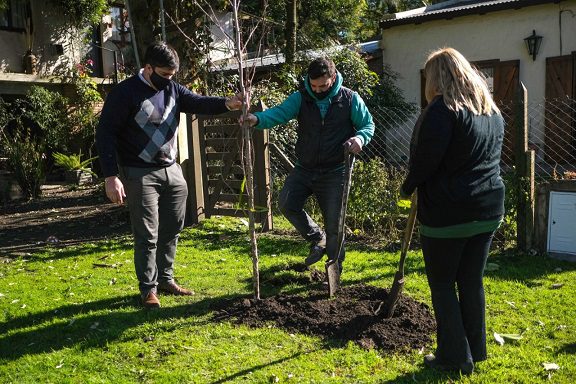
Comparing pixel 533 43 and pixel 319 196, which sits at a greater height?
pixel 533 43

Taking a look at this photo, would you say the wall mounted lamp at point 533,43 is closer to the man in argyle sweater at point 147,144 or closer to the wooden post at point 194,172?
the wooden post at point 194,172

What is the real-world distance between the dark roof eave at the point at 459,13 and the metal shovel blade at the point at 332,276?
1045 centimetres

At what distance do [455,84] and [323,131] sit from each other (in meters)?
1.72

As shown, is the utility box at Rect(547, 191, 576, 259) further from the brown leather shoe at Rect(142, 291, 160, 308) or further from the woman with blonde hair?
the brown leather shoe at Rect(142, 291, 160, 308)

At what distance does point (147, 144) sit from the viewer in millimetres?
4586

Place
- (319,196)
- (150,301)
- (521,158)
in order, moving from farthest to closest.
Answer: (521,158) → (319,196) → (150,301)

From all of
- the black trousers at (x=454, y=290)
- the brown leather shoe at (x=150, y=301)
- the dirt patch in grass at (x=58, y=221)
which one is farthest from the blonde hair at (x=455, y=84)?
the dirt patch in grass at (x=58, y=221)

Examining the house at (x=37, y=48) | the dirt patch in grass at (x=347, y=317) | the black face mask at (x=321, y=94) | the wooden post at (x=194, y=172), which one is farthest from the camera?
the house at (x=37, y=48)

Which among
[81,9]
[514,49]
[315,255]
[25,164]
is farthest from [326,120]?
[81,9]

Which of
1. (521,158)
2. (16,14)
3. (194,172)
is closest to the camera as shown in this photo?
(521,158)

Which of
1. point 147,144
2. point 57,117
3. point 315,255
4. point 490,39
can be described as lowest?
point 315,255

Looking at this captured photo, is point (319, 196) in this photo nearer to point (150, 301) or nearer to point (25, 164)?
point (150, 301)

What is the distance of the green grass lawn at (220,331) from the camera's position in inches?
Answer: 138

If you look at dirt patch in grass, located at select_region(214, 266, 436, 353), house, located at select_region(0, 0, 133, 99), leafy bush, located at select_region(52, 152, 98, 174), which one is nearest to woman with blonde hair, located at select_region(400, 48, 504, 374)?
dirt patch in grass, located at select_region(214, 266, 436, 353)
